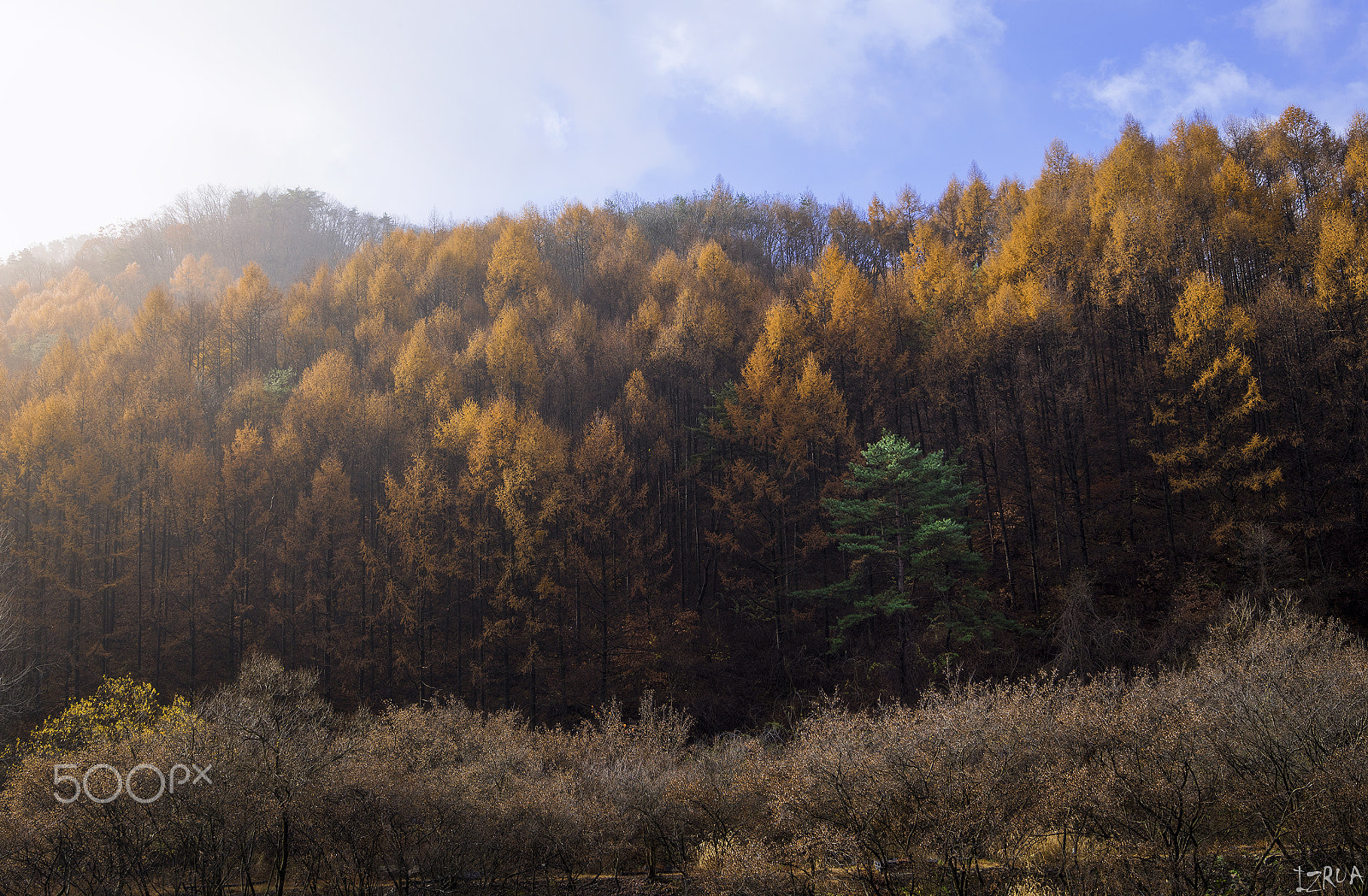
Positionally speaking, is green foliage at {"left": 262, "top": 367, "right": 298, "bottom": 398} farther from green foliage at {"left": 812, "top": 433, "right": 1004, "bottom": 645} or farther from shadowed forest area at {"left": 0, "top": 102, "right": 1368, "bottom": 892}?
green foliage at {"left": 812, "top": 433, "right": 1004, "bottom": 645}

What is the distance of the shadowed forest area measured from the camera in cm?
1424

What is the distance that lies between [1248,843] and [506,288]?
48.9 meters

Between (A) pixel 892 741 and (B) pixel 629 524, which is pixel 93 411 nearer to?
(B) pixel 629 524

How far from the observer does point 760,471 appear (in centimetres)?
3628

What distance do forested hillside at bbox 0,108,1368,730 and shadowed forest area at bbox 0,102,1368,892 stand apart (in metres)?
0.21

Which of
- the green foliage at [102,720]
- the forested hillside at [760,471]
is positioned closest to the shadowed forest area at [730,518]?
the forested hillside at [760,471]

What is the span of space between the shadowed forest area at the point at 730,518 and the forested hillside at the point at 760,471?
21 centimetres

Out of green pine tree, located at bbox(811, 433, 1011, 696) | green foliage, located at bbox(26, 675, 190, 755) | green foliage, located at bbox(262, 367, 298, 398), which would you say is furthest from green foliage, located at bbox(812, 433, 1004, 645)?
green foliage, located at bbox(262, 367, 298, 398)

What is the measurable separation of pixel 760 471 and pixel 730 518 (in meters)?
3.06

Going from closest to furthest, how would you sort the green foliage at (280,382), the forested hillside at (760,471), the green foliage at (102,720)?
1. the green foliage at (102,720)
2. the forested hillside at (760,471)
3. the green foliage at (280,382)

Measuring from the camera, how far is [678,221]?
7075 centimetres

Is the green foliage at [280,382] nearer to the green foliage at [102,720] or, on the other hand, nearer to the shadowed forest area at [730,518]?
the shadowed forest area at [730,518]

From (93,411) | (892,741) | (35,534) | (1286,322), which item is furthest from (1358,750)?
(93,411)

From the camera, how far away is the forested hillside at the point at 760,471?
28047mm
